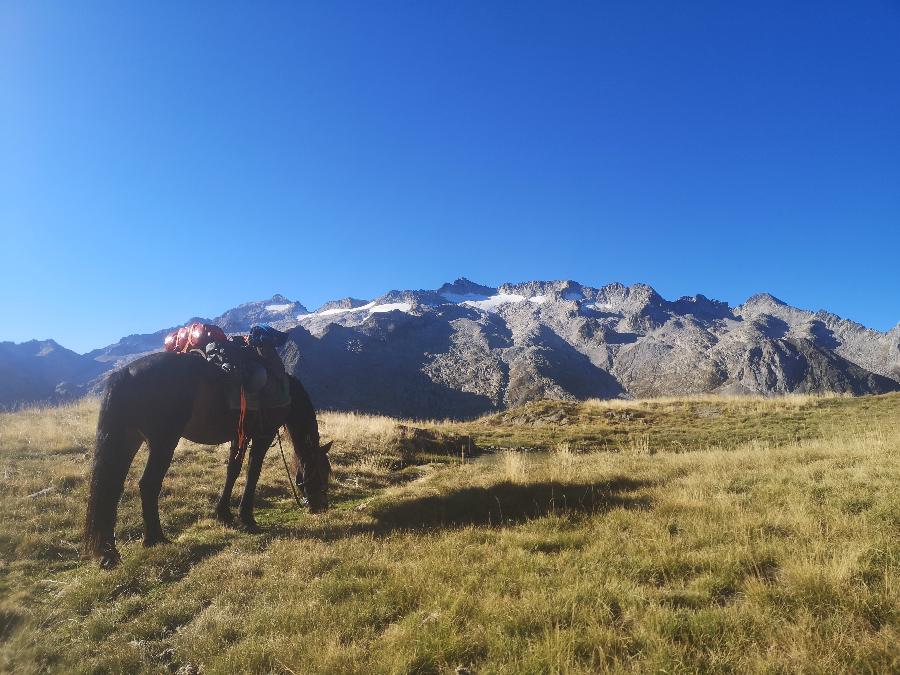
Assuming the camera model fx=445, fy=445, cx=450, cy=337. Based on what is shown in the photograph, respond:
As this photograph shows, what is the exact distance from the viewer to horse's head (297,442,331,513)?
8.61m

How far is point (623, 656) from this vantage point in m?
3.41

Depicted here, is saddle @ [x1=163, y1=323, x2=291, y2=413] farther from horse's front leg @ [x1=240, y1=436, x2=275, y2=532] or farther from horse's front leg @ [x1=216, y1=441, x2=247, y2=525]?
horse's front leg @ [x1=216, y1=441, x2=247, y2=525]

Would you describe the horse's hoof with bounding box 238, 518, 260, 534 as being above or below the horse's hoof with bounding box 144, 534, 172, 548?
below

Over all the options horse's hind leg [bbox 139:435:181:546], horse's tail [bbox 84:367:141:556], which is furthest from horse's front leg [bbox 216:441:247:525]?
horse's tail [bbox 84:367:141:556]

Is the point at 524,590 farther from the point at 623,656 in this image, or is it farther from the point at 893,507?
the point at 893,507

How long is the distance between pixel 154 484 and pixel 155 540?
0.83m

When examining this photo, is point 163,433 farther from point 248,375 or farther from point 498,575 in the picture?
point 498,575

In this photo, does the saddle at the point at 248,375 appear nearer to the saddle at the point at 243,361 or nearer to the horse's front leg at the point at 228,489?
the saddle at the point at 243,361

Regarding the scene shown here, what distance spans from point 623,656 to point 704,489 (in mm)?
4848

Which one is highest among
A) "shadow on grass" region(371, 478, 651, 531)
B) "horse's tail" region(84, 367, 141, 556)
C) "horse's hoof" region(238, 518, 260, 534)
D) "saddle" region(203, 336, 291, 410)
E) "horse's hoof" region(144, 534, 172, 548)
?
"saddle" region(203, 336, 291, 410)

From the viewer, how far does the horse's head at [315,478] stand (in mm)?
8606

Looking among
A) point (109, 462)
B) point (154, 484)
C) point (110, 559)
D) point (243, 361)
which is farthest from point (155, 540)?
point (243, 361)

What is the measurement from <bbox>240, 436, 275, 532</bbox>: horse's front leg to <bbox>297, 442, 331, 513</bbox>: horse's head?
0.87 m

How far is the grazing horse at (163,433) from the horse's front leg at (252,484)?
0.02 metres
